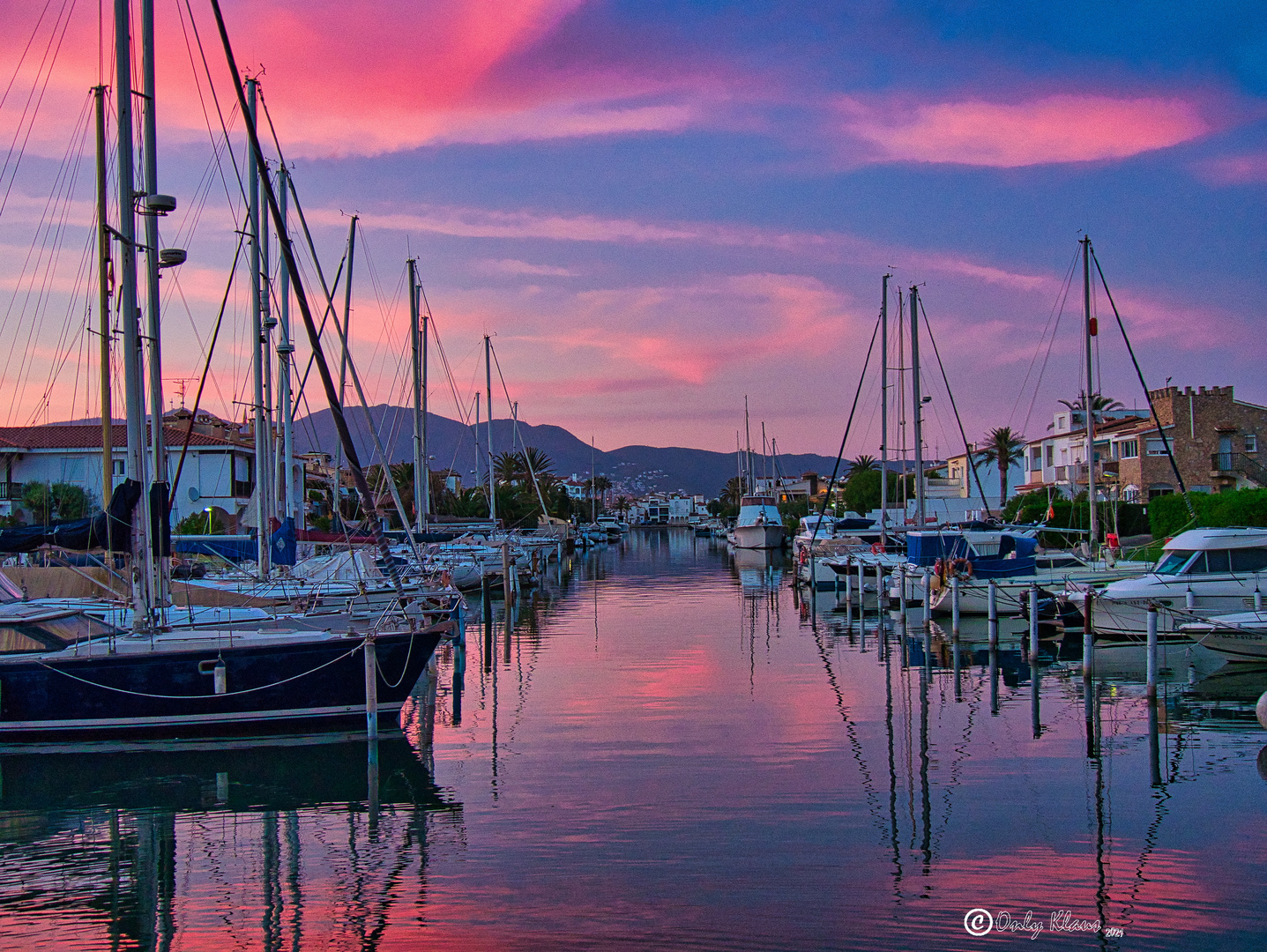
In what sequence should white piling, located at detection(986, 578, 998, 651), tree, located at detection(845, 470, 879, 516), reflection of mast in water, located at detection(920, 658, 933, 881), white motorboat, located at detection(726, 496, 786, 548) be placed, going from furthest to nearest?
tree, located at detection(845, 470, 879, 516) → white motorboat, located at detection(726, 496, 786, 548) → white piling, located at detection(986, 578, 998, 651) → reflection of mast in water, located at detection(920, 658, 933, 881)

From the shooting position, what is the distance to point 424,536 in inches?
1714

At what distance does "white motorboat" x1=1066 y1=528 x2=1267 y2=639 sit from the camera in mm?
25828

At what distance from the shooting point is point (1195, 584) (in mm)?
26094

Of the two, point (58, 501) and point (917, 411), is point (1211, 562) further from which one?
point (58, 501)

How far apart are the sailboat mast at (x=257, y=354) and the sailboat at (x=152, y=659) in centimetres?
1003

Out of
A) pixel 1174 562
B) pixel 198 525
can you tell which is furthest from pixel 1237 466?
pixel 198 525

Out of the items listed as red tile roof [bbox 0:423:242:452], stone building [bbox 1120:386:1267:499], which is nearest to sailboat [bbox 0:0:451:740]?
red tile roof [bbox 0:423:242:452]

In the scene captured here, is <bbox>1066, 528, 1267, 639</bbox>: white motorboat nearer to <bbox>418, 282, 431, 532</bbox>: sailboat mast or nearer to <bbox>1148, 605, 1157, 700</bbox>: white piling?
<bbox>1148, 605, 1157, 700</bbox>: white piling

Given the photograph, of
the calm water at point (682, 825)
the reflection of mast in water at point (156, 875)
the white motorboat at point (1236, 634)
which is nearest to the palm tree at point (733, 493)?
the white motorboat at point (1236, 634)

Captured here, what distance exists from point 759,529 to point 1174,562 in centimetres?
6111

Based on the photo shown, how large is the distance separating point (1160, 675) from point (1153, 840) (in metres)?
12.4

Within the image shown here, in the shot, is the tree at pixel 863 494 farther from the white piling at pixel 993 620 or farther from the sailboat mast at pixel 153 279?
the sailboat mast at pixel 153 279

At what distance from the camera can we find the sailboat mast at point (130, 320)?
17.5 m

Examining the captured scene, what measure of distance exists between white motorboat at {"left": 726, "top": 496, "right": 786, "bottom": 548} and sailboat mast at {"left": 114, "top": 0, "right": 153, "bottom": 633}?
236ft
